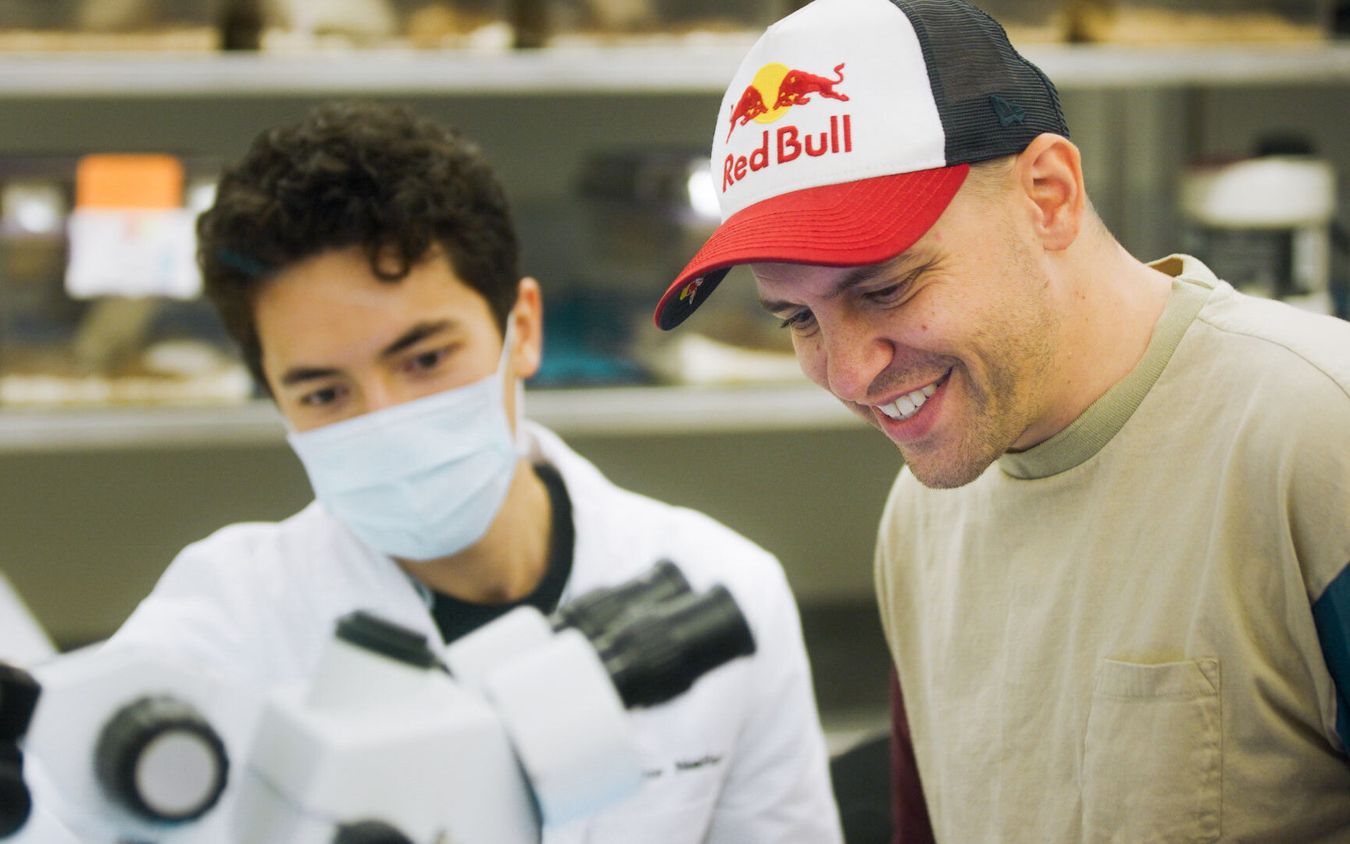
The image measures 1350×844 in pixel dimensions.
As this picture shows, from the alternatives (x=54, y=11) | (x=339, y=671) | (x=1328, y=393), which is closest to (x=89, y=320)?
(x=54, y=11)

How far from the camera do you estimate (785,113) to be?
32.8 inches

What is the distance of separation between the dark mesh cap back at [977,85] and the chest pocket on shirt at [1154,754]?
14.4 inches

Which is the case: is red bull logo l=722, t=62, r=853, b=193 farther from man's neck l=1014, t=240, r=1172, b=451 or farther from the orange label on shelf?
the orange label on shelf

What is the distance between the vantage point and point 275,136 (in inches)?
50.8

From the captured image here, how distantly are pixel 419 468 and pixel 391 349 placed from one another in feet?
0.39

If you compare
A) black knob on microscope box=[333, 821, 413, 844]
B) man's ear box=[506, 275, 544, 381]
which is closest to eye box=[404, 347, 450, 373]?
man's ear box=[506, 275, 544, 381]

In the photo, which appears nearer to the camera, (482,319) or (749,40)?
(482,319)

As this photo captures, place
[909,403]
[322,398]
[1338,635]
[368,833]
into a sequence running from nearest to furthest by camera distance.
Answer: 1. [368,833]
2. [1338,635]
3. [909,403]
4. [322,398]

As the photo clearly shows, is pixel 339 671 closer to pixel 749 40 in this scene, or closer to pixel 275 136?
pixel 275 136

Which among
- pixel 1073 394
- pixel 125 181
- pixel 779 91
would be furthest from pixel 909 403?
pixel 125 181

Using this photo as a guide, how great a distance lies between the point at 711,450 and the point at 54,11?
1.42 meters

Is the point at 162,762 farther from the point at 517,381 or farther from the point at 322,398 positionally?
the point at 517,381

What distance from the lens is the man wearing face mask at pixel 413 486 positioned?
122cm

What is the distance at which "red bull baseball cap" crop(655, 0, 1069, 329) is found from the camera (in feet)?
2.63
